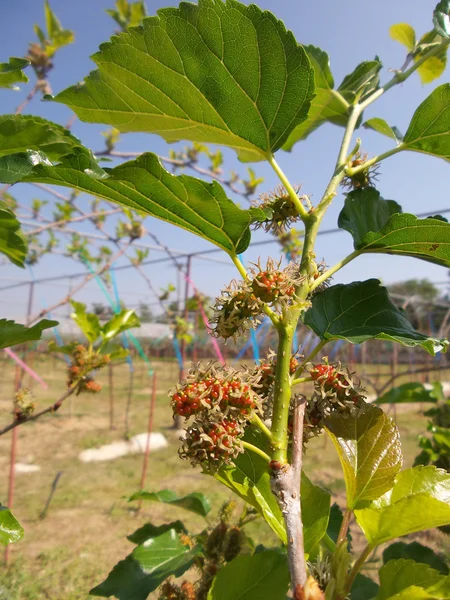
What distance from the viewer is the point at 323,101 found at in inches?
27.6

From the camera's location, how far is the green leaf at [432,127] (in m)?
0.49

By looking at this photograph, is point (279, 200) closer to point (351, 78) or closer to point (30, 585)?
point (351, 78)

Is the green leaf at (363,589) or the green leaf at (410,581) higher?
the green leaf at (410,581)

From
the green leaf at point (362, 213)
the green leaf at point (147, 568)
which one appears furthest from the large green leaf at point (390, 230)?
the green leaf at point (147, 568)

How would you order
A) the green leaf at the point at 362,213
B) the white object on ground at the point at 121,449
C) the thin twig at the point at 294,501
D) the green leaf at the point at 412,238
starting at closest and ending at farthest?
the thin twig at the point at 294,501 < the green leaf at the point at 412,238 < the green leaf at the point at 362,213 < the white object on ground at the point at 121,449

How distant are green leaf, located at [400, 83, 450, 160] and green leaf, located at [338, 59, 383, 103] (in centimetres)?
15

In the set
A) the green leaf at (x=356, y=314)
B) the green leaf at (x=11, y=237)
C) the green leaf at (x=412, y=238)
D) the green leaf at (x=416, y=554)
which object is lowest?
the green leaf at (x=416, y=554)

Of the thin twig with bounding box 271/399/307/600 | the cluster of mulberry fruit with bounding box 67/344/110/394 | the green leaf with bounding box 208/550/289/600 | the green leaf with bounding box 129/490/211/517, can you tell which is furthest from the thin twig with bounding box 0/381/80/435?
the thin twig with bounding box 271/399/307/600

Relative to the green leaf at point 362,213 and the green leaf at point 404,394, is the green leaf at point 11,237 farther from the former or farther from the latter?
the green leaf at point 404,394

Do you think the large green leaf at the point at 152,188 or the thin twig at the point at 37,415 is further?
the thin twig at the point at 37,415

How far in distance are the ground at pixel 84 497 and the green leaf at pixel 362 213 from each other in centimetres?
174

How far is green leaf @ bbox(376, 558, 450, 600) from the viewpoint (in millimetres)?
403

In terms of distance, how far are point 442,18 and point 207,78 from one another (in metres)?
0.37

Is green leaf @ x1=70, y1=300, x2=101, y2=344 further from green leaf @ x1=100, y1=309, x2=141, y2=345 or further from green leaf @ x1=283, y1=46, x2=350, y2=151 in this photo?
green leaf @ x1=283, y1=46, x2=350, y2=151
